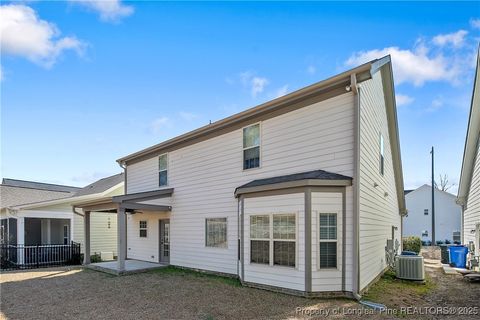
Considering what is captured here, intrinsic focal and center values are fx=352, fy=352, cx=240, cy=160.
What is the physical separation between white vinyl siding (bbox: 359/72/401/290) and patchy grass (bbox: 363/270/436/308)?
284mm

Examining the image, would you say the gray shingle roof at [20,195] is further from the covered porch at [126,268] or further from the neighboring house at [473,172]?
the neighboring house at [473,172]

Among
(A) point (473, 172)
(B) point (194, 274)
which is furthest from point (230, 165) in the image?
(A) point (473, 172)

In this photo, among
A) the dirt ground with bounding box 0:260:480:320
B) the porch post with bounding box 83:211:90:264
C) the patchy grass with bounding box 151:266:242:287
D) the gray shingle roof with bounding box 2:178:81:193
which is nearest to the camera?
the dirt ground with bounding box 0:260:480:320

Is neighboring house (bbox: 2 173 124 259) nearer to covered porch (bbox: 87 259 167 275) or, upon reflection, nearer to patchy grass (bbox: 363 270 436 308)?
covered porch (bbox: 87 259 167 275)

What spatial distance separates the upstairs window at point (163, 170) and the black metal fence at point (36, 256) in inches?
239

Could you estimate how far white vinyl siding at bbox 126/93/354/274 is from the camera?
29.6 ft

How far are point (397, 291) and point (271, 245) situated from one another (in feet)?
12.3

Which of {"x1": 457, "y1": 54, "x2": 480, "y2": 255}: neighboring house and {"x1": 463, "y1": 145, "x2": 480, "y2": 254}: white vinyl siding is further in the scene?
{"x1": 463, "y1": 145, "x2": 480, "y2": 254}: white vinyl siding

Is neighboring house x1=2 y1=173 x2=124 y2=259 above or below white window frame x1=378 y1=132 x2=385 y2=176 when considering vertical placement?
below

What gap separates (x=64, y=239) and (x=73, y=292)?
12.3 m

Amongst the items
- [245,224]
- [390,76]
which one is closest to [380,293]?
[245,224]

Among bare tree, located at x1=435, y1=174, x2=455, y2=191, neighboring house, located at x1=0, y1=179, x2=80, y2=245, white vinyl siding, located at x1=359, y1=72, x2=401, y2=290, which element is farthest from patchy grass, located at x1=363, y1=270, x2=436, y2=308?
bare tree, located at x1=435, y1=174, x2=455, y2=191

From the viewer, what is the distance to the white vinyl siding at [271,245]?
28.0ft

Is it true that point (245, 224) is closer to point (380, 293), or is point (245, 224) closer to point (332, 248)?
point (332, 248)
